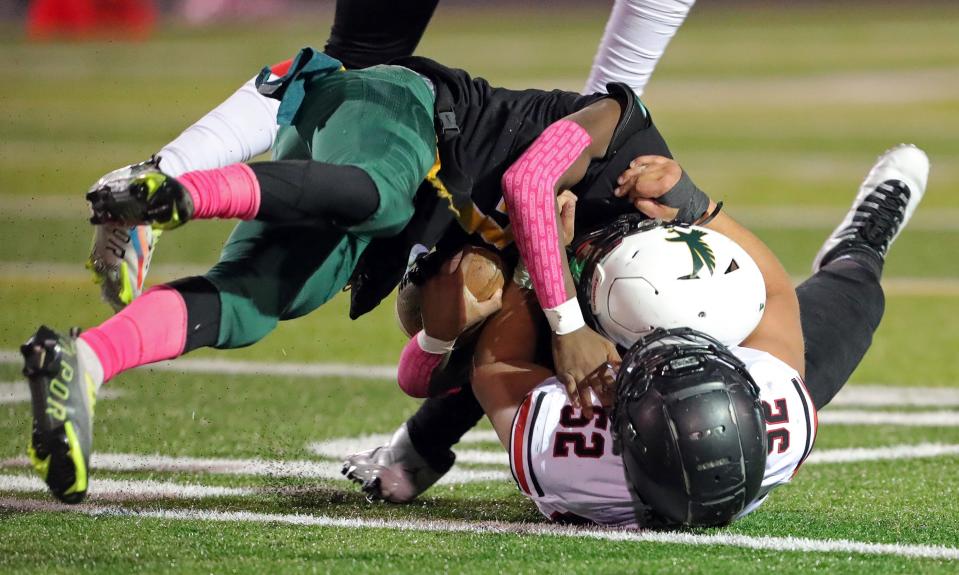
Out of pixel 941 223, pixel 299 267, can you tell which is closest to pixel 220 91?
pixel 941 223

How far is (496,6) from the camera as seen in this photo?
1432 inches

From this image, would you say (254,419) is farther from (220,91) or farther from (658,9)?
(220,91)

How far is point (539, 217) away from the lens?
3.29 meters

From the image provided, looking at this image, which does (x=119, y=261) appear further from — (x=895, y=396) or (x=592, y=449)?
(x=895, y=396)

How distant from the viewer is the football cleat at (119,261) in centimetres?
338

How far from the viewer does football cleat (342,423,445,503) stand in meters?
3.72

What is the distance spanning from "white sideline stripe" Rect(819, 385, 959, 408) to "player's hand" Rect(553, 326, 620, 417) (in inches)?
72.8

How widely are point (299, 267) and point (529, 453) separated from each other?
72 cm

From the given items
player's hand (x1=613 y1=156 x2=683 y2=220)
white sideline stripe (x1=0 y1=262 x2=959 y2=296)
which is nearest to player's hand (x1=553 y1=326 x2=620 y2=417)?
player's hand (x1=613 y1=156 x2=683 y2=220)

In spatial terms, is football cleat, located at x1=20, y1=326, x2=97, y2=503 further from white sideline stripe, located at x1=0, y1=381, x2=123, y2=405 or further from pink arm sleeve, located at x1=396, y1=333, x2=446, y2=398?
white sideline stripe, located at x1=0, y1=381, x2=123, y2=405

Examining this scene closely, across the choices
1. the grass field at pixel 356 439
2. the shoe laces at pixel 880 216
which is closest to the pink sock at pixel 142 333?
the grass field at pixel 356 439

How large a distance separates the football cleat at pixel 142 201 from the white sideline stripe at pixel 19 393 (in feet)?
6.86

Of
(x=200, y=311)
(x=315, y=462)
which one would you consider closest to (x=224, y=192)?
(x=200, y=311)

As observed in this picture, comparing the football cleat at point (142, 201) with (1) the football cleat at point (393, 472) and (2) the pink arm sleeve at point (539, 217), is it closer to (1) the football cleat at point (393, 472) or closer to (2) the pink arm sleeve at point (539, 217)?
(2) the pink arm sleeve at point (539, 217)
